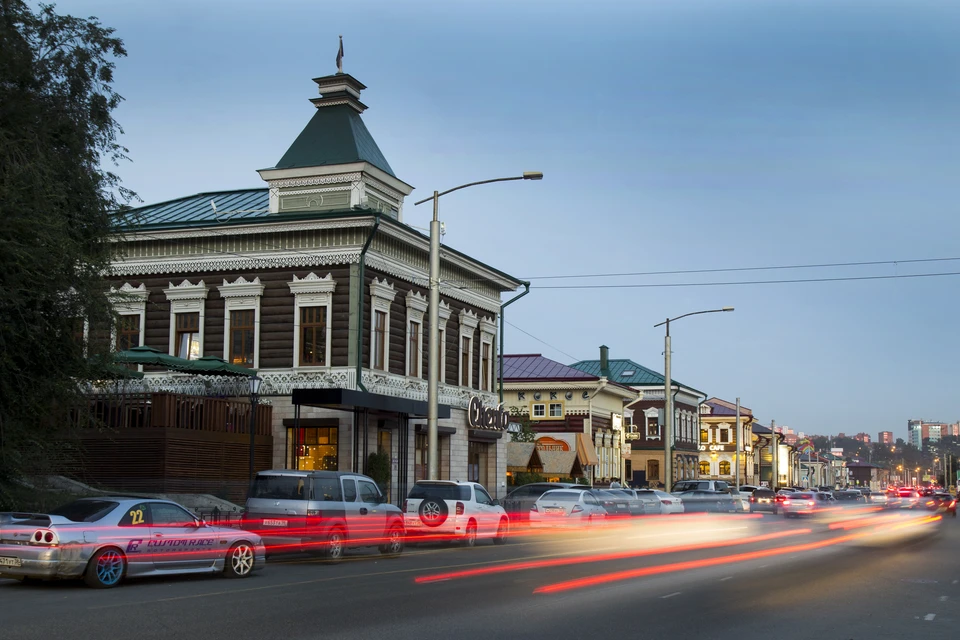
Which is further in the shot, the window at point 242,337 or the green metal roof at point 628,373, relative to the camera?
the green metal roof at point 628,373

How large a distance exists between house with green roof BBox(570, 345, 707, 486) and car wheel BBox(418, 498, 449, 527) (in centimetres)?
5378

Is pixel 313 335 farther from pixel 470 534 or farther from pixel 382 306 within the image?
pixel 470 534

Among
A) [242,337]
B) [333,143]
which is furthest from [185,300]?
[333,143]

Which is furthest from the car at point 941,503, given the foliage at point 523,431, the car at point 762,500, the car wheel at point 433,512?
the car wheel at point 433,512

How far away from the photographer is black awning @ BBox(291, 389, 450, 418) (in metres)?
A: 31.0

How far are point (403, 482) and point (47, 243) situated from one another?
64.5 feet

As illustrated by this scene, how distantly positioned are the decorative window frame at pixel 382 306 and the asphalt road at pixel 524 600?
45.4ft

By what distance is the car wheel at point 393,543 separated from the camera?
74.9 ft

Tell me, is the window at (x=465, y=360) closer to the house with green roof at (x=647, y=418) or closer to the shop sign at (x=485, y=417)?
the shop sign at (x=485, y=417)

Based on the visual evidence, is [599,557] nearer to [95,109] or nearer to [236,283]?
[95,109]

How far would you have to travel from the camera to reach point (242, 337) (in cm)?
3753

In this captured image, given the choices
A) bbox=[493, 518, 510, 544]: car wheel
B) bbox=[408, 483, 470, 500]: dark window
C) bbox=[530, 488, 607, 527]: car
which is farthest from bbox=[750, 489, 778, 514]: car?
bbox=[408, 483, 470, 500]: dark window

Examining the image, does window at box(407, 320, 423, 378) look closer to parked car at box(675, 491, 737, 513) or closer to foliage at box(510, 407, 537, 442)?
parked car at box(675, 491, 737, 513)

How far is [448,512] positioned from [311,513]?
6.07 m
